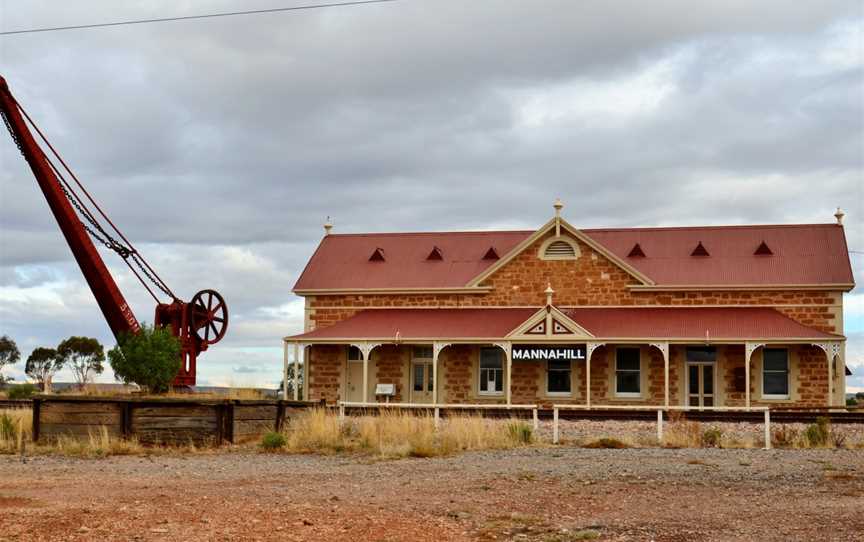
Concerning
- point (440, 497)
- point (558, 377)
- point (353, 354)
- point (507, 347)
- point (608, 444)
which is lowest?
point (440, 497)

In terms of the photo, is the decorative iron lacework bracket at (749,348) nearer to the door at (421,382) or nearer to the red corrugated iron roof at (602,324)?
the red corrugated iron roof at (602,324)

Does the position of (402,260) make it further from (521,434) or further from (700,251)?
(521,434)

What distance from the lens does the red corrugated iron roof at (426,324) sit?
33812 millimetres

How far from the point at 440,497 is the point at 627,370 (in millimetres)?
21779

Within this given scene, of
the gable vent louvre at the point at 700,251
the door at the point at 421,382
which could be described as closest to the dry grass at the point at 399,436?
the door at the point at 421,382

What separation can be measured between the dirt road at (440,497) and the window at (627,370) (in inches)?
619

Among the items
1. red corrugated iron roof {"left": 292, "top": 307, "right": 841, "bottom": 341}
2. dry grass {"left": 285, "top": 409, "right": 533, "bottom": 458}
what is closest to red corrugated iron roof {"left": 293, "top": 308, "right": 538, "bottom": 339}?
red corrugated iron roof {"left": 292, "top": 307, "right": 841, "bottom": 341}

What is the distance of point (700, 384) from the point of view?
3319 cm

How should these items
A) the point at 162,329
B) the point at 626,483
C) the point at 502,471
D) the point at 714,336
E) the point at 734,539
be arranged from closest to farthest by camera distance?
the point at 734,539
the point at 626,483
the point at 502,471
the point at 714,336
the point at 162,329

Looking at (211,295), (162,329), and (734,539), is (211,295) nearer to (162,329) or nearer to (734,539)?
(162,329)

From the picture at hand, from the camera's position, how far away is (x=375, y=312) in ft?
119

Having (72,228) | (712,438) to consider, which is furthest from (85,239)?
(712,438)

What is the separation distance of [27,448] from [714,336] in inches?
763

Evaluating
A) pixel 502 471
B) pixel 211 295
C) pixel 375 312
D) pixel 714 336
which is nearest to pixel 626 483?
pixel 502 471
